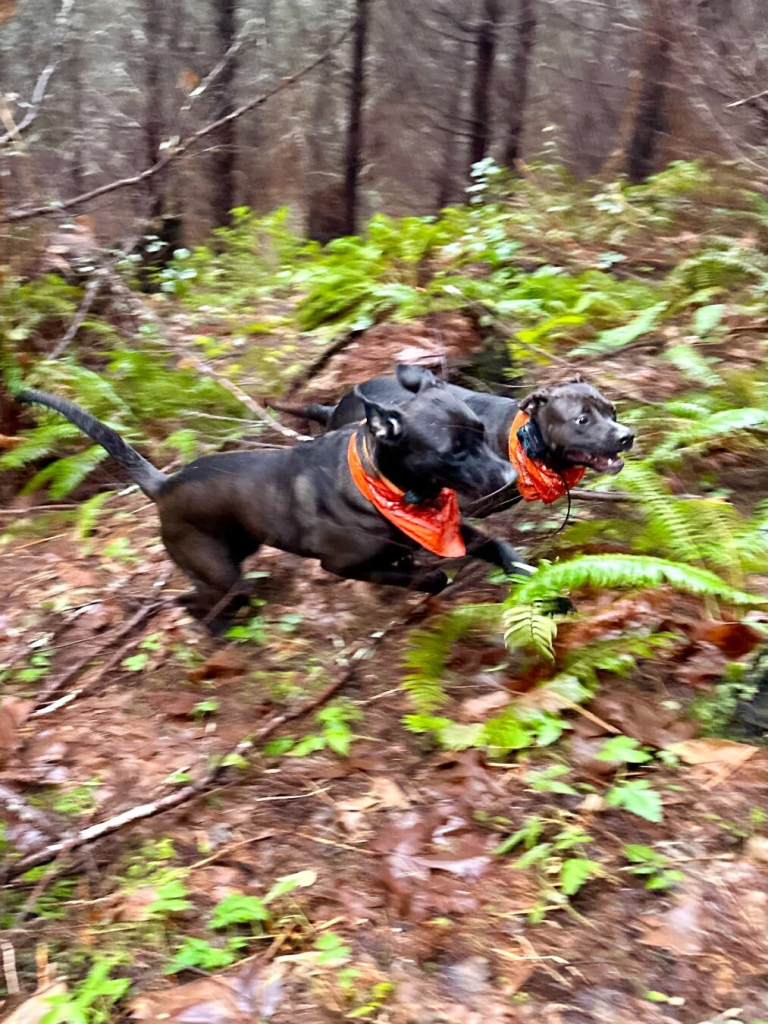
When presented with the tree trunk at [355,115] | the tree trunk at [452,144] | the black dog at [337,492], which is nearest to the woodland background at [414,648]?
the black dog at [337,492]

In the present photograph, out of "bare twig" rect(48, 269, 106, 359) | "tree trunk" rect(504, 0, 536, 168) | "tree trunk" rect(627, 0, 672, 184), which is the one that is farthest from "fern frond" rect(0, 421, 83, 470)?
"tree trunk" rect(504, 0, 536, 168)

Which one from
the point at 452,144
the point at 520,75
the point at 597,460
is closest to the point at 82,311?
the point at 597,460

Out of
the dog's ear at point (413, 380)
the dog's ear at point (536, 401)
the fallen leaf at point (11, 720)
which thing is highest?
the dog's ear at point (413, 380)

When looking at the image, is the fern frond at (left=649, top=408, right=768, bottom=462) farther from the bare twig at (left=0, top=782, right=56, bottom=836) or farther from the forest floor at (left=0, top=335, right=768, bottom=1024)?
the bare twig at (left=0, top=782, right=56, bottom=836)

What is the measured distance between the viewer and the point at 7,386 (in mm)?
7230

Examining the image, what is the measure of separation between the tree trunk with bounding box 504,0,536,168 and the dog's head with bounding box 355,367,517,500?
31.3 feet

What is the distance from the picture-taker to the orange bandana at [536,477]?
16.1ft

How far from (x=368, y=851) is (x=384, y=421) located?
2.17 m

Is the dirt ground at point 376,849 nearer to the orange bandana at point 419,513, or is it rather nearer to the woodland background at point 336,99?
the orange bandana at point 419,513

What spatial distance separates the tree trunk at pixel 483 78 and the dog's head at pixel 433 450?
34.4 feet

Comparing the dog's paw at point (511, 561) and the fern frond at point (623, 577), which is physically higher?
the fern frond at point (623, 577)

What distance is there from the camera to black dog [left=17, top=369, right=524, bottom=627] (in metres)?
4.55

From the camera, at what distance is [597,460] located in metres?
4.97

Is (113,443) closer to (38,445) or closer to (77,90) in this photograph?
(38,445)
